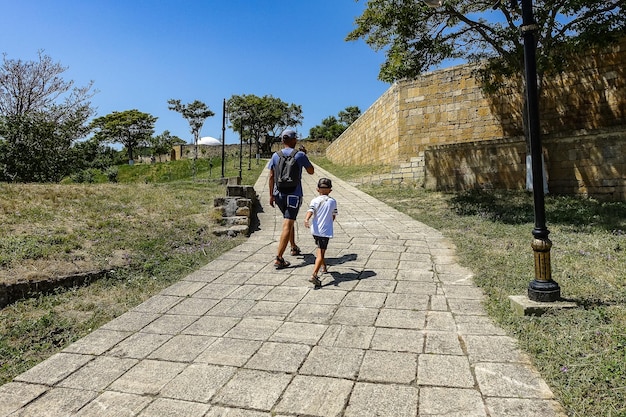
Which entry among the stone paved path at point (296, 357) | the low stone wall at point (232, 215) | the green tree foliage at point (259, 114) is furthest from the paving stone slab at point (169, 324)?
the green tree foliage at point (259, 114)

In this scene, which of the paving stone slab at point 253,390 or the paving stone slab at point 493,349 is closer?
the paving stone slab at point 253,390

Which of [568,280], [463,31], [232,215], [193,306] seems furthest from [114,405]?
[463,31]

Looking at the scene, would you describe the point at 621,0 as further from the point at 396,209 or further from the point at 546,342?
the point at 546,342

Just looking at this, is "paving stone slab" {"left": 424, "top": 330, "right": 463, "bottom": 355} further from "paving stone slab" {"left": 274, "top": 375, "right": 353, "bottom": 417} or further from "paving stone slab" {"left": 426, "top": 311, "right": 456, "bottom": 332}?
"paving stone slab" {"left": 274, "top": 375, "right": 353, "bottom": 417}

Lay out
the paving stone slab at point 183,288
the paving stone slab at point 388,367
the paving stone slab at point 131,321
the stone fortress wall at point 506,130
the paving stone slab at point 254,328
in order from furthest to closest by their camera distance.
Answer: the stone fortress wall at point 506,130 < the paving stone slab at point 183,288 < the paving stone slab at point 131,321 < the paving stone slab at point 254,328 < the paving stone slab at point 388,367

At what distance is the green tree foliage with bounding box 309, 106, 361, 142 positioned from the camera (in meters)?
56.8

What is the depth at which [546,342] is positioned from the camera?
272 cm

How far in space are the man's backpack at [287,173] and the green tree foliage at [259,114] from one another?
112ft

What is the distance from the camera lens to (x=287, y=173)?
4891 mm

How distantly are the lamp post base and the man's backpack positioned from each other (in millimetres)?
2788

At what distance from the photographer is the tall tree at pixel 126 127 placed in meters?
47.1

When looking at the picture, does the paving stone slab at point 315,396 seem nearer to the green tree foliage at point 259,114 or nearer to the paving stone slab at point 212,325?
the paving stone slab at point 212,325

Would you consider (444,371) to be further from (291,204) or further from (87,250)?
(87,250)

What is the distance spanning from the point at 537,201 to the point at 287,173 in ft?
8.88
